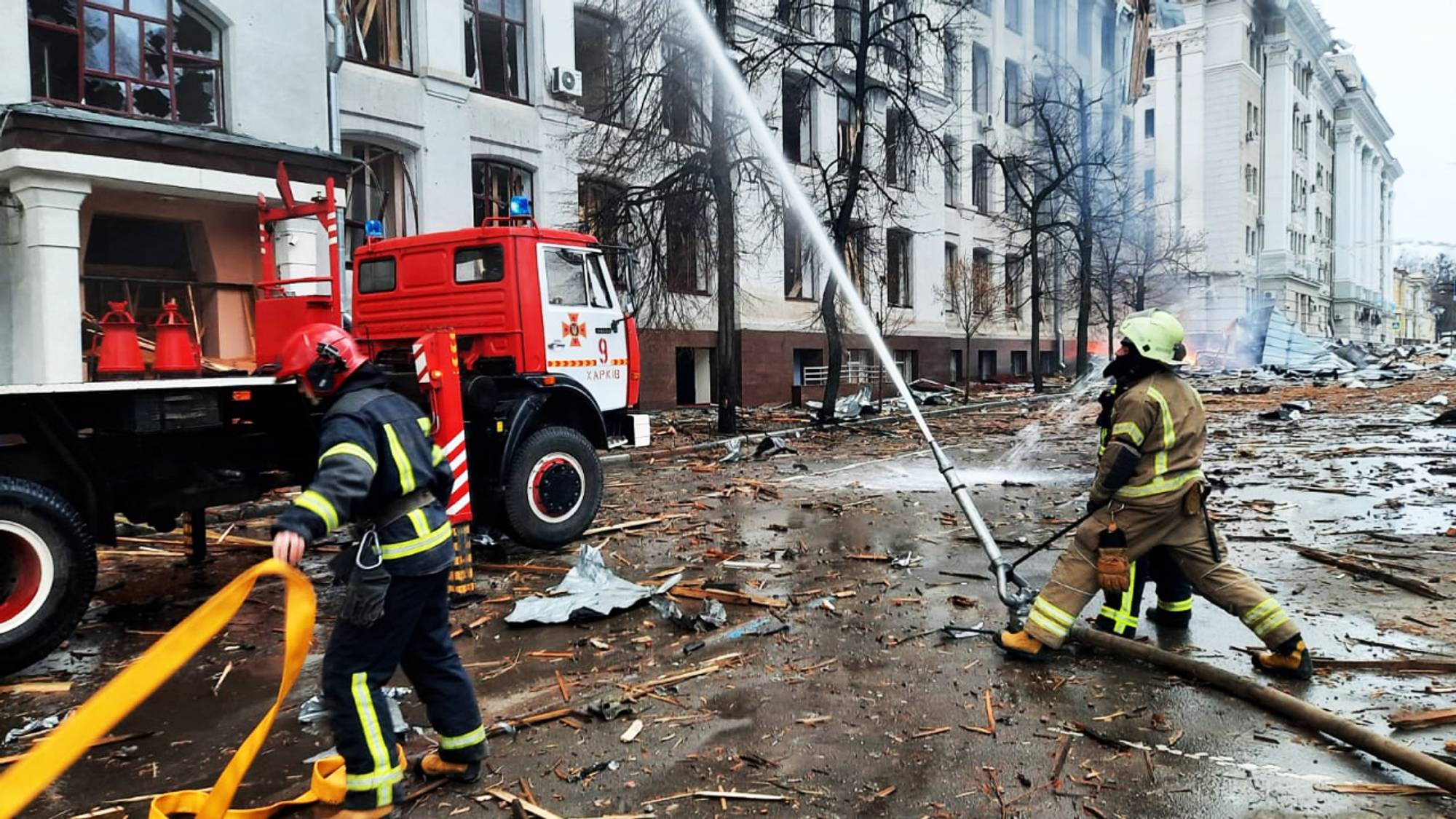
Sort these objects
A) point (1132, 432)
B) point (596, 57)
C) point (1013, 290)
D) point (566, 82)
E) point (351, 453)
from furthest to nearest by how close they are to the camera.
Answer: point (1013, 290), point (596, 57), point (566, 82), point (1132, 432), point (351, 453)

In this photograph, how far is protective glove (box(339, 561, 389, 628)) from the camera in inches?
140

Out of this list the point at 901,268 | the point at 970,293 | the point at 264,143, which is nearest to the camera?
the point at 264,143

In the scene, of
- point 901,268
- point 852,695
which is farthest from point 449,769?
point 901,268

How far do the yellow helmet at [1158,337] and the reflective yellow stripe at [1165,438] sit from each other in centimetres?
23

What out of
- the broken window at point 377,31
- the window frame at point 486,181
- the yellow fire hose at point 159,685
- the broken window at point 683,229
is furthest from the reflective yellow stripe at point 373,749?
the broken window at point 377,31

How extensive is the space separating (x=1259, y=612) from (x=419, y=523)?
412 centimetres

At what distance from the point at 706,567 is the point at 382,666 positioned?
4055mm

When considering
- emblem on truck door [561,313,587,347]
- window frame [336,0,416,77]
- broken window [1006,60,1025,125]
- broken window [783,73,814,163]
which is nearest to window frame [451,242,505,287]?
emblem on truck door [561,313,587,347]

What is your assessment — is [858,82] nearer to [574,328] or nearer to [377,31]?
[377,31]

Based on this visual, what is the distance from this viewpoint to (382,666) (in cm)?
365

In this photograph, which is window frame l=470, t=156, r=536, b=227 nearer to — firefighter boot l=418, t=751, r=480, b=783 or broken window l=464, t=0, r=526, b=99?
broken window l=464, t=0, r=526, b=99

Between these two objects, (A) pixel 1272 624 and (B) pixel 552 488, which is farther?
(B) pixel 552 488

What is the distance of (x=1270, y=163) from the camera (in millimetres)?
56969

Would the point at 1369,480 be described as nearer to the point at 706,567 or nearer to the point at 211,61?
the point at 706,567
